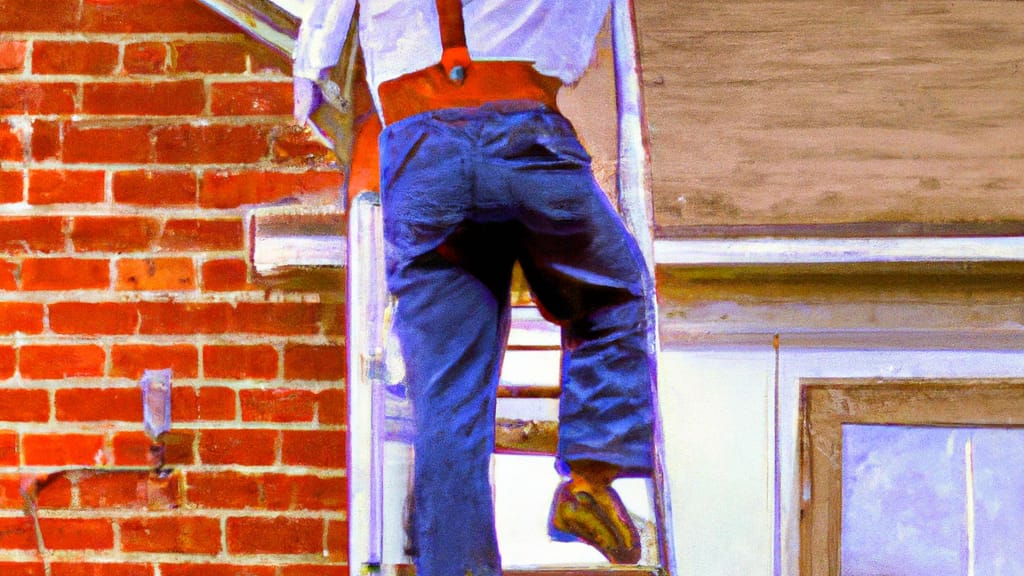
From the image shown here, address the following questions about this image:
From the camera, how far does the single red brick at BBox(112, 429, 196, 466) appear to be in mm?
1782

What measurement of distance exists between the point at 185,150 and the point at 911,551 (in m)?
1.55

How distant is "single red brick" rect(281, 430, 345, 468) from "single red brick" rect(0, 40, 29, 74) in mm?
868

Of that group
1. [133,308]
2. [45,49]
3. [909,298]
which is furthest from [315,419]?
[909,298]

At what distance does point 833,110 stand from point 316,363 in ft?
3.53

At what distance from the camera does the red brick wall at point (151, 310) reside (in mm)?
1776

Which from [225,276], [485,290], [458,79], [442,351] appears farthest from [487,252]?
[225,276]

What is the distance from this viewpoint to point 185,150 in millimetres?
1793

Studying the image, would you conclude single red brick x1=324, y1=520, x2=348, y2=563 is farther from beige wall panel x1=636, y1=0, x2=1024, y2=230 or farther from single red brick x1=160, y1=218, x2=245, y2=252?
beige wall panel x1=636, y1=0, x2=1024, y2=230

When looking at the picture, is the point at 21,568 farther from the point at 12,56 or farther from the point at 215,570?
the point at 12,56

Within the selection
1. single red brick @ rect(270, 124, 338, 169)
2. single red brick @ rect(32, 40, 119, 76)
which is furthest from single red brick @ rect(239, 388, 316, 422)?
single red brick @ rect(32, 40, 119, 76)

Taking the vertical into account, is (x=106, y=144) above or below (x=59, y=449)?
above

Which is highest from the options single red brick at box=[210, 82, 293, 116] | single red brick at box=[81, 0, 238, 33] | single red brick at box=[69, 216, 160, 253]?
single red brick at box=[81, 0, 238, 33]

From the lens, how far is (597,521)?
1.60 metres

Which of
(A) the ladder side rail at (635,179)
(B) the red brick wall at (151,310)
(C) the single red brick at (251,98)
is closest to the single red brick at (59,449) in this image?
(B) the red brick wall at (151,310)
